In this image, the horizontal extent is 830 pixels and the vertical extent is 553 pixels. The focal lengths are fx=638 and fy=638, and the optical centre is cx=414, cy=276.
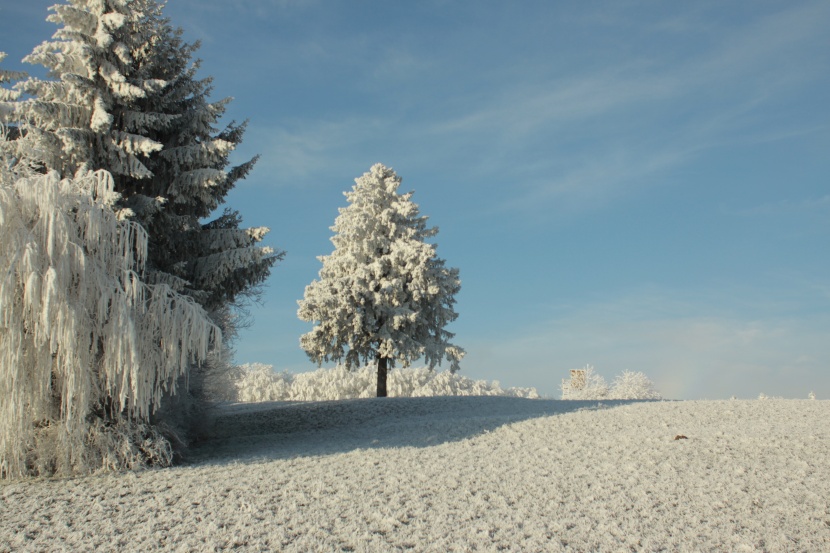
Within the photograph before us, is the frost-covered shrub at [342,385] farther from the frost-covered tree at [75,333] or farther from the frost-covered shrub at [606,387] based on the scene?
the frost-covered tree at [75,333]

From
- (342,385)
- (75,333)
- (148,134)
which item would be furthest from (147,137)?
(342,385)

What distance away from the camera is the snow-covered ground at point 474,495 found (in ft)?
22.8

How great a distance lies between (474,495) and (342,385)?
21974 millimetres

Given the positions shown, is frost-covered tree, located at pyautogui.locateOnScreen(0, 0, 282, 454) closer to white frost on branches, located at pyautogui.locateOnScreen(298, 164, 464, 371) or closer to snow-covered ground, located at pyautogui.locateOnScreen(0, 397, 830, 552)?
snow-covered ground, located at pyautogui.locateOnScreen(0, 397, 830, 552)

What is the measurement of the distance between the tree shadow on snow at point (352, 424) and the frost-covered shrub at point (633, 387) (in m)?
15.8

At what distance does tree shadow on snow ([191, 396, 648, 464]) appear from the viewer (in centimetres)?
1233

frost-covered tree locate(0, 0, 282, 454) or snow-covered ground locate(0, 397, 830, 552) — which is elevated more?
frost-covered tree locate(0, 0, 282, 454)

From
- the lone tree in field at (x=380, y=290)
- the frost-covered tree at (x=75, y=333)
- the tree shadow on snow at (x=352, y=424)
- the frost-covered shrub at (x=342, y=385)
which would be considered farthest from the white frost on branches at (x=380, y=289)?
the frost-covered tree at (x=75, y=333)

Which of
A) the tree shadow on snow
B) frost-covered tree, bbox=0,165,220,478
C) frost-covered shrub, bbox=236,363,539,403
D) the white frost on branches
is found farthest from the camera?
frost-covered shrub, bbox=236,363,539,403

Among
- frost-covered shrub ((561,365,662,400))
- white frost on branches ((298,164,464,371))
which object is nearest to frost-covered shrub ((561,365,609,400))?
frost-covered shrub ((561,365,662,400))

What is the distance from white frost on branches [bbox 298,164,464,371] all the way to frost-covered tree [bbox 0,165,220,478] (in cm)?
1141

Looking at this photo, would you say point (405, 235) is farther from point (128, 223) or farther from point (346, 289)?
point (128, 223)

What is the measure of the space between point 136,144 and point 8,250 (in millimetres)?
4340

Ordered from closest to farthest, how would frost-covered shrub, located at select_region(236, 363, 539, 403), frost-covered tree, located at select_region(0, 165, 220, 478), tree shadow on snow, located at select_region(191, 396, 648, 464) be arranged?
frost-covered tree, located at select_region(0, 165, 220, 478)
tree shadow on snow, located at select_region(191, 396, 648, 464)
frost-covered shrub, located at select_region(236, 363, 539, 403)
